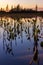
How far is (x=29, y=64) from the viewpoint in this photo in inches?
263

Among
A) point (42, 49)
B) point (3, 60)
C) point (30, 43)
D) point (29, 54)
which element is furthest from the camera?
point (30, 43)

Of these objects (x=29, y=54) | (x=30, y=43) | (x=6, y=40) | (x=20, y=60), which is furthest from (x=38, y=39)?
(x=20, y=60)

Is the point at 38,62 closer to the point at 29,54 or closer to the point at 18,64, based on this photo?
the point at 18,64

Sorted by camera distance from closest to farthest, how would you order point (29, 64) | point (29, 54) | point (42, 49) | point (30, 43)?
point (29, 64), point (29, 54), point (42, 49), point (30, 43)

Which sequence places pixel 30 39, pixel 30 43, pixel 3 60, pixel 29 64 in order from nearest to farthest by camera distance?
pixel 29 64
pixel 3 60
pixel 30 43
pixel 30 39

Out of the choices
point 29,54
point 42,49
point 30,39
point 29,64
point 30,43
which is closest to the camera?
point 29,64

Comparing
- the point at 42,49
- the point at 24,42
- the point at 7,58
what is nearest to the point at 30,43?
the point at 24,42

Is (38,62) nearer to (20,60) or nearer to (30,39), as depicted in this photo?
(20,60)

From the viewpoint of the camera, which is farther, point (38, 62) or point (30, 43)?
point (30, 43)

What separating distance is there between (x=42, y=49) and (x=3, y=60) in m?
1.45

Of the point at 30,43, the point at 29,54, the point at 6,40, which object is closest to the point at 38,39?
the point at 30,43

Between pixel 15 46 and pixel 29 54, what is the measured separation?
0.99 meters

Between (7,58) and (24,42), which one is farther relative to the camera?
(24,42)

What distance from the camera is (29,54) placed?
7.71 m
